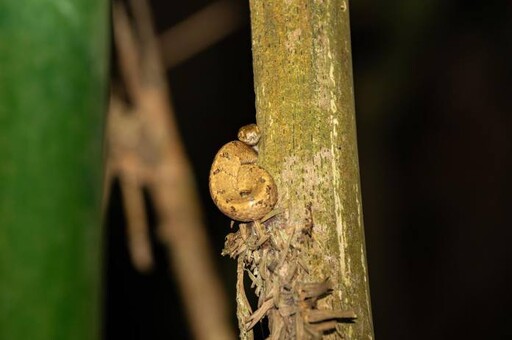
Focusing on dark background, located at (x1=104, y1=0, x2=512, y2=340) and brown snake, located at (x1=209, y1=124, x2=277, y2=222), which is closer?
brown snake, located at (x1=209, y1=124, x2=277, y2=222)

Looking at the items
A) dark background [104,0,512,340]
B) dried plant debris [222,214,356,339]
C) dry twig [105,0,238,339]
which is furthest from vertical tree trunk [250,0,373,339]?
dark background [104,0,512,340]

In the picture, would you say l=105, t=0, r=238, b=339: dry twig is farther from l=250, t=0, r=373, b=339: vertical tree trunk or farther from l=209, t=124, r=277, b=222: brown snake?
l=250, t=0, r=373, b=339: vertical tree trunk

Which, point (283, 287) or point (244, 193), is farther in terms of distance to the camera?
point (244, 193)

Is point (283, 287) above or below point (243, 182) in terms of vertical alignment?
below

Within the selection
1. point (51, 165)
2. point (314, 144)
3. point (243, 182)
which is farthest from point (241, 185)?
point (51, 165)

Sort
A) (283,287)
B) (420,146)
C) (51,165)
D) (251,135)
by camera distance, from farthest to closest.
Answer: (420,146)
(251,135)
(283,287)
(51,165)

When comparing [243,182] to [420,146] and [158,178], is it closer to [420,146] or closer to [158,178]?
[158,178]

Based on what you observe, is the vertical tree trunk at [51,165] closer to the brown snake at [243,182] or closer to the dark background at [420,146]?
the brown snake at [243,182]
